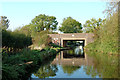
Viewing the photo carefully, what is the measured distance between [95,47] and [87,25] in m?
30.4

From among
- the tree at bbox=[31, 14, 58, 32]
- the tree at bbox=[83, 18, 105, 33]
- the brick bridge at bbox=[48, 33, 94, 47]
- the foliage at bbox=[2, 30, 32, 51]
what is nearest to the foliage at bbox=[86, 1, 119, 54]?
the foliage at bbox=[2, 30, 32, 51]

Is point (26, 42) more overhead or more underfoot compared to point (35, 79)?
more overhead

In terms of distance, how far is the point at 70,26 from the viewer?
66.8 m

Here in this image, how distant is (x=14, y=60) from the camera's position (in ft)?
30.3

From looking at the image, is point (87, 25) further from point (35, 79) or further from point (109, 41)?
point (35, 79)

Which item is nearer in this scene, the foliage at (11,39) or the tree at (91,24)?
the foliage at (11,39)

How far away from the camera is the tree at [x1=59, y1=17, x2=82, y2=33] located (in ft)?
220

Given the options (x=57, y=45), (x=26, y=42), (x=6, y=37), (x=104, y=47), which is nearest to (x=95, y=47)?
(x=104, y=47)

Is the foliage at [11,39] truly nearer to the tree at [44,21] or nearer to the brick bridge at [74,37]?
the brick bridge at [74,37]

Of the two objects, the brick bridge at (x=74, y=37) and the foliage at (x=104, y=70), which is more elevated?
the brick bridge at (x=74, y=37)

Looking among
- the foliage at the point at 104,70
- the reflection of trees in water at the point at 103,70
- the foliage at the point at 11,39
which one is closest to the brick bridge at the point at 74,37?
the foliage at the point at 11,39

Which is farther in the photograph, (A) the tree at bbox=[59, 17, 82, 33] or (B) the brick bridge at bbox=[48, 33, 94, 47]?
(A) the tree at bbox=[59, 17, 82, 33]

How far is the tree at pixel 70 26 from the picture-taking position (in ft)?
220

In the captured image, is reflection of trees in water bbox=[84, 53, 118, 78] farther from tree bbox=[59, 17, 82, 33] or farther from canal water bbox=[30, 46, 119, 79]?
tree bbox=[59, 17, 82, 33]
